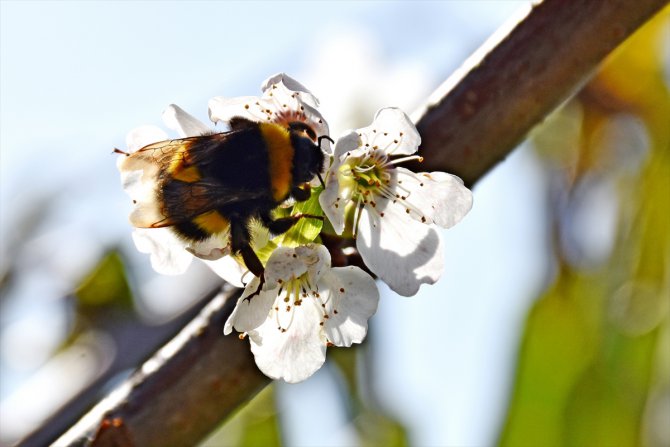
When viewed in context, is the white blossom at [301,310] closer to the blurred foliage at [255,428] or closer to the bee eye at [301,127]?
the bee eye at [301,127]

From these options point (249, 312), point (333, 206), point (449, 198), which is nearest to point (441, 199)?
point (449, 198)

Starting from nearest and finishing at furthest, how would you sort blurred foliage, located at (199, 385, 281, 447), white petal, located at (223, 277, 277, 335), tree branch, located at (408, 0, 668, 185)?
1. white petal, located at (223, 277, 277, 335)
2. tree branch, located at (408, 0, 668, 185)
3. blurred foliage, located at (199, 385, 281, 447)

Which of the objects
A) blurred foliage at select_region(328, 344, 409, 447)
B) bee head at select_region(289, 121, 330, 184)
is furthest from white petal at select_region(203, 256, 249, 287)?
blurred foliage at select_region(328, 344, 409, 447)

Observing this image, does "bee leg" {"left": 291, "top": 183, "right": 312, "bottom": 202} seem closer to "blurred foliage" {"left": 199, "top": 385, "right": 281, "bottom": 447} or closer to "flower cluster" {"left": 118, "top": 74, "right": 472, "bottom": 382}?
"flower cluster" {"left": 118, "top": 74, "right": 472, "bottom": 382}

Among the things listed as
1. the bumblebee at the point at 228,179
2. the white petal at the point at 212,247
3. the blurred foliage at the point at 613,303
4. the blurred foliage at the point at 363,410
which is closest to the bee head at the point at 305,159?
the bumblebee at the point at 228,179

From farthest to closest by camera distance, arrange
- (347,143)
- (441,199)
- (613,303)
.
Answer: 1. (613,303)
2. (441,199)
3. (347,143)

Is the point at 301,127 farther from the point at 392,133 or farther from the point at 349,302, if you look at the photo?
the point at 349,302

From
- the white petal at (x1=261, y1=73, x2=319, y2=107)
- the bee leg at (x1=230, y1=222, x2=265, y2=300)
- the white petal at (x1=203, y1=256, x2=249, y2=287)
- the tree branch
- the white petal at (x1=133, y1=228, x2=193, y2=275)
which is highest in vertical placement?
the tree branch
